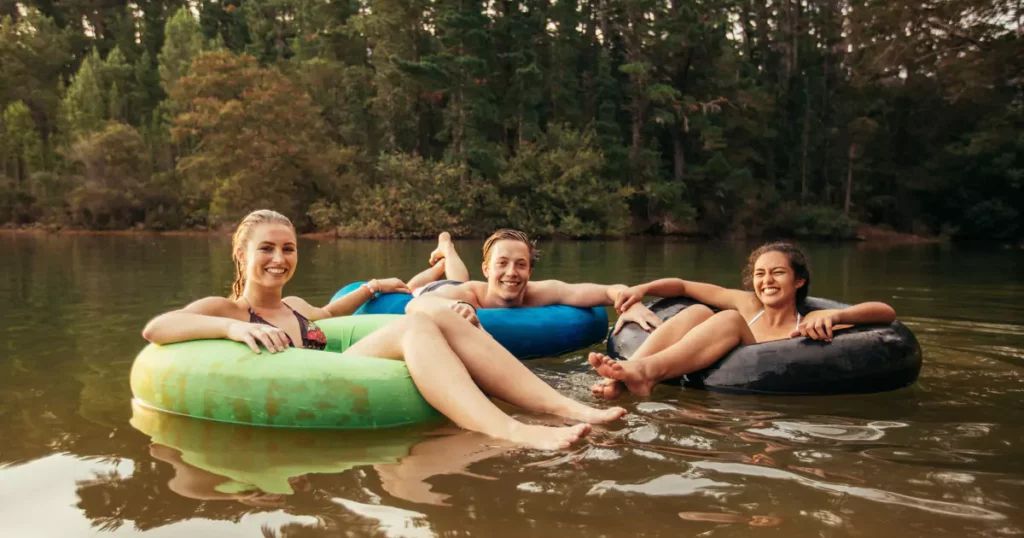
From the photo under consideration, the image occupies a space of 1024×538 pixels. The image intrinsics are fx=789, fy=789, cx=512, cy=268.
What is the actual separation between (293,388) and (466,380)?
2.40ft

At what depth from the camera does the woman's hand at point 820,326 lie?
3.98 m

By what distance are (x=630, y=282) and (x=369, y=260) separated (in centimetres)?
591

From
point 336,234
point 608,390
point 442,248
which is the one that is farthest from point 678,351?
point 336,234

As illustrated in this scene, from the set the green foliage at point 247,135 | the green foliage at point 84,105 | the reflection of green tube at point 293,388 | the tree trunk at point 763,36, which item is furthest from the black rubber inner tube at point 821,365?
the green foliage at point 84,105

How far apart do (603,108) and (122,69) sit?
1931 cm

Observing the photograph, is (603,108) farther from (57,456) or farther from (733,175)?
(57,456)

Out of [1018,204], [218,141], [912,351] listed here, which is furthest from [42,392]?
[1018,204]

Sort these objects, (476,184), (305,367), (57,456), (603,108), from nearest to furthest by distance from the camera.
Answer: (57,456) → (305,367) → (476,184) → (603,108)

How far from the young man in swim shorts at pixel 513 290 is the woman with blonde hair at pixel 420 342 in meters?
0.89

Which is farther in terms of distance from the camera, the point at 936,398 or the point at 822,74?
the point at 822,74

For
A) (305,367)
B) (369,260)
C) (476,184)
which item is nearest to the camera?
(305,367)

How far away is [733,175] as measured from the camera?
27.0 meters

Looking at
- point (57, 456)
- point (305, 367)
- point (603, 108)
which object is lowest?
point (57, 456)

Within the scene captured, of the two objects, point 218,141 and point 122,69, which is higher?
point 122,69
